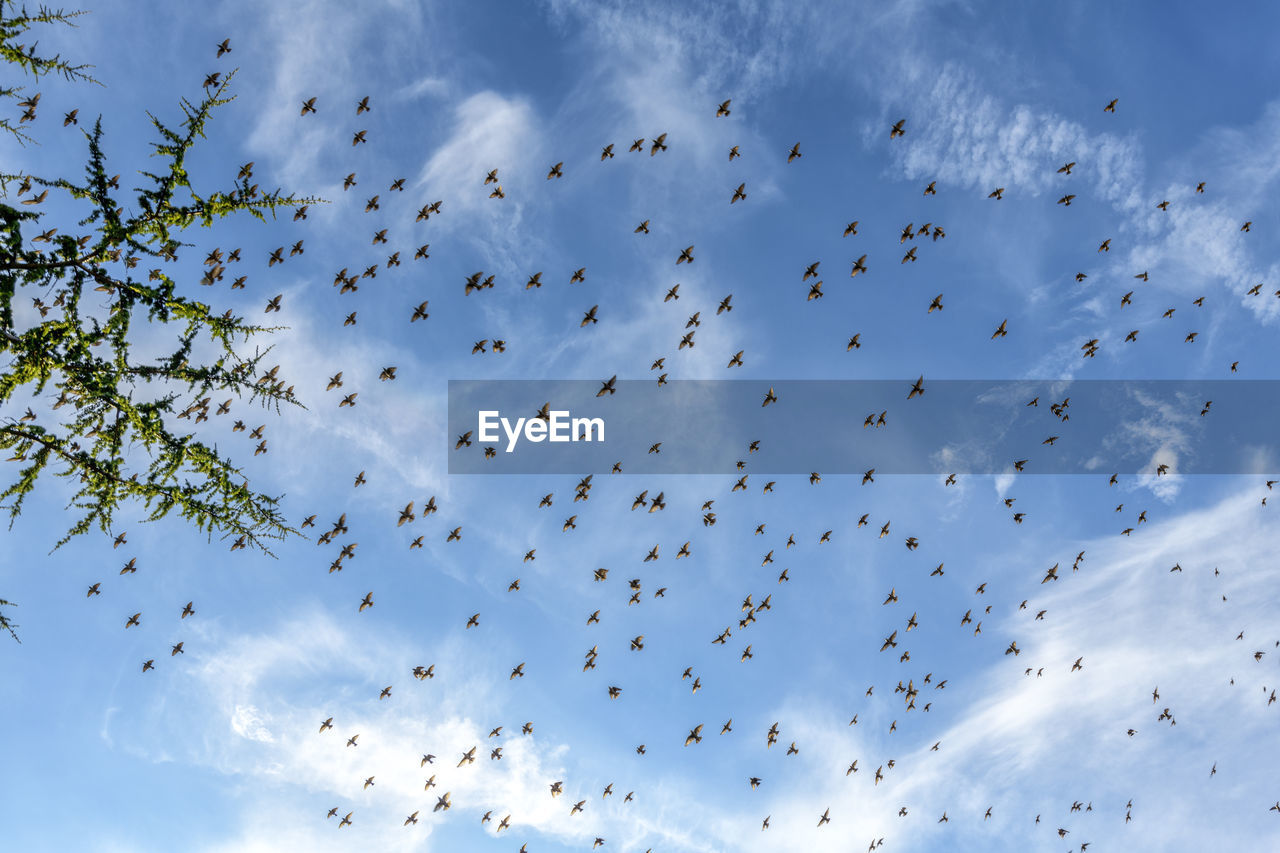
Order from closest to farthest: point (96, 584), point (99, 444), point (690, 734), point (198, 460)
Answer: point (99, 444)
point (198, 460)
point (96, 584)
point (690, 734)

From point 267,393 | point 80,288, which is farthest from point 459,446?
point 80,288

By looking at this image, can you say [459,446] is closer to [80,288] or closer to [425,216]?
[425,216]

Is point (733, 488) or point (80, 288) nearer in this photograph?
point (80, 288)

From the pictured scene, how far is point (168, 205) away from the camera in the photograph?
285 inches

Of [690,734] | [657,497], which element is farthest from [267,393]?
[690,734]

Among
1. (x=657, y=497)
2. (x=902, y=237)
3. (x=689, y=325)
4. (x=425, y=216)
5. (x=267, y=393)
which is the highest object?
(x=902, y=237)

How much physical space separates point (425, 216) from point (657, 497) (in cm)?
1186

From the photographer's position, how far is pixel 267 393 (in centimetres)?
859

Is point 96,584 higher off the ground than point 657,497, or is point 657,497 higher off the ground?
point 657,497

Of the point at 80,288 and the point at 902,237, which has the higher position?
the point at 902,237

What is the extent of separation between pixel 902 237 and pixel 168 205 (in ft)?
62.3

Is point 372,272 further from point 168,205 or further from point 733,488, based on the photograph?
point 733,488

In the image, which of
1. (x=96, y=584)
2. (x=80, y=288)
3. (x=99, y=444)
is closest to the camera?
(x=80, y=288)

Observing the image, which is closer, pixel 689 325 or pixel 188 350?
pixel 188 350
